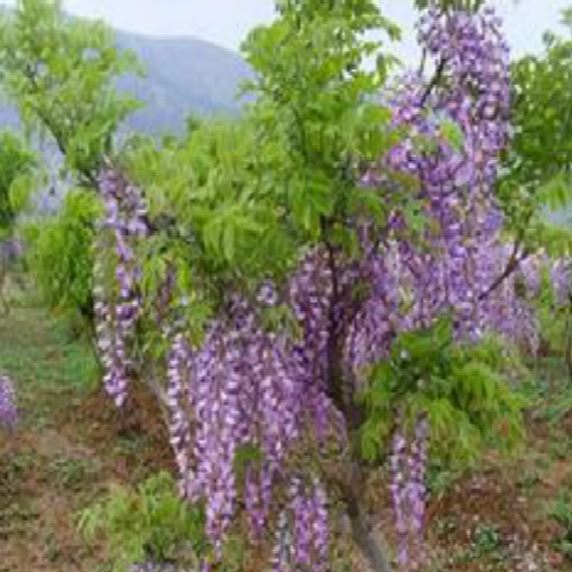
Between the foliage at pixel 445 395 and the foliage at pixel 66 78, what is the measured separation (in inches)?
77.6

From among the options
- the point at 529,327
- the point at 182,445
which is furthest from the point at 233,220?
the point at 529,327

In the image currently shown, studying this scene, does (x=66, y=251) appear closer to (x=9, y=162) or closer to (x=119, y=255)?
(x=119, y=255)

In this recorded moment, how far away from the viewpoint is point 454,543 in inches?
491

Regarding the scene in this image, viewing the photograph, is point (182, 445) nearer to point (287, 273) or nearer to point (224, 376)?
point (224, 376)

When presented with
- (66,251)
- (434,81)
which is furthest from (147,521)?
(66,251)

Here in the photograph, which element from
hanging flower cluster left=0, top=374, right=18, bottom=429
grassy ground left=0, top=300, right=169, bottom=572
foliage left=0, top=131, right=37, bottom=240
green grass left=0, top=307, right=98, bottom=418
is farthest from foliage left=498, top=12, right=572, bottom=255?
foliage left=0, top=131, right=37, bottom=240

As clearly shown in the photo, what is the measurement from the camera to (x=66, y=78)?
24.7 ft

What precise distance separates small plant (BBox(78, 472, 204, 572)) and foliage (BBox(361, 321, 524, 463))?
4.54 feet

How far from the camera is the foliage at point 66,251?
6566 millimetres

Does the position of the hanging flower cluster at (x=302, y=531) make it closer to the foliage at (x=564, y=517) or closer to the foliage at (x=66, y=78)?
the foliage at (x=66, y=78)

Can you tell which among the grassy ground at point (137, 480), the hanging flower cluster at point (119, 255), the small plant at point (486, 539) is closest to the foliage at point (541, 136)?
the hanging flower cluster at point (119, 255)

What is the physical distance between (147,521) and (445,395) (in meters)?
2.14

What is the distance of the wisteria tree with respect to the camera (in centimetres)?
482

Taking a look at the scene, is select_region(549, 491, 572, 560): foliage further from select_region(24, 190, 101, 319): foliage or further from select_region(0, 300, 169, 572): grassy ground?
select_region(24, 190, 101, 319): foliage
